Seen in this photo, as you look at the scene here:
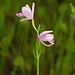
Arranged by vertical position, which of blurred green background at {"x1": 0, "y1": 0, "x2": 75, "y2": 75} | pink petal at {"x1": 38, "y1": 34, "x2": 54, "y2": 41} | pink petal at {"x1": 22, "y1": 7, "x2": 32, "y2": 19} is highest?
pink petal at {"x1": 22, "y1": 7, "x2": 32, "y2": 19}

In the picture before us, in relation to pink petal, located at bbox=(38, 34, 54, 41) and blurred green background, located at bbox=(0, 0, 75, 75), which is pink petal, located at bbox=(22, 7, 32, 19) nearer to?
pink petal, located at bbox=(38, 34, 54, 41)

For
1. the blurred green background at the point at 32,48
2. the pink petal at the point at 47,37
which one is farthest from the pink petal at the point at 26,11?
the blurred green background at the point at 32,48

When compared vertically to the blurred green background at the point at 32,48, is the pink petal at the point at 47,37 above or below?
above

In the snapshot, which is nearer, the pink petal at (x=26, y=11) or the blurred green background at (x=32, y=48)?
the pink petal at (x=26, y=11)

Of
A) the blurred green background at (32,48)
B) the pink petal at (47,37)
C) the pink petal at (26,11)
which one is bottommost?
the blurred green background at (32,48)

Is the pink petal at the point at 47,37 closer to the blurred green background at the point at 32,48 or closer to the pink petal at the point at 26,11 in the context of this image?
the pink petal at the point at 26,11

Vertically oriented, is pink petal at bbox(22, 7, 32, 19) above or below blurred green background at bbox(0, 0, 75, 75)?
above

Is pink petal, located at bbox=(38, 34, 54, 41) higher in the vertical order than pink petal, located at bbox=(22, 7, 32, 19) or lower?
lower

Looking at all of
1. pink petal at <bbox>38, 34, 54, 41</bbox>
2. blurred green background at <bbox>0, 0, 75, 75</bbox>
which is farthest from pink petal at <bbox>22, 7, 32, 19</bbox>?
blurred green background at <bbox>0, 0, 75, 75</bbox>

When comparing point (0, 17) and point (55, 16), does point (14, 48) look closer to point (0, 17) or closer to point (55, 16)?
point (0, 17)

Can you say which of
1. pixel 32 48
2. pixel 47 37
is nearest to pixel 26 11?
pixel 47 37

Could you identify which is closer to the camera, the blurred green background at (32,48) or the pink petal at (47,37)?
the pink petal at (47,37)

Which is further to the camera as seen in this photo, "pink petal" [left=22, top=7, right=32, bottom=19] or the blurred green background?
the blurred green background
